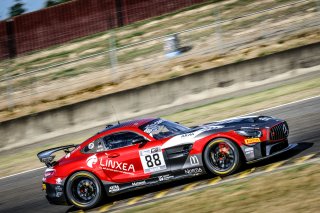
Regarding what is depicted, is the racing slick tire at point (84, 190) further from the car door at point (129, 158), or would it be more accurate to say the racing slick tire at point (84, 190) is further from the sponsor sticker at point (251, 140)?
the sponsor sticker at point (251, 140)

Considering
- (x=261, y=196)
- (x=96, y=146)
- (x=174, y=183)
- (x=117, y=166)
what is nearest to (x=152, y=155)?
(x=117, y=166)

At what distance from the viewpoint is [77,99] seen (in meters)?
20.8

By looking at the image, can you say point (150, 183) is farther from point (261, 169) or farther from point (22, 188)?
point (22, 188)

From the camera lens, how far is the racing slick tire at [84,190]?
10266 millimetres

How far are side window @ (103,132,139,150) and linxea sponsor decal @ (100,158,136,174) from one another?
0.28 metres

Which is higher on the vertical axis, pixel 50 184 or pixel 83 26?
pixel 83 26

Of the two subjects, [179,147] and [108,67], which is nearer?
[179,147]

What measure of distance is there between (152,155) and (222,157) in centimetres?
124

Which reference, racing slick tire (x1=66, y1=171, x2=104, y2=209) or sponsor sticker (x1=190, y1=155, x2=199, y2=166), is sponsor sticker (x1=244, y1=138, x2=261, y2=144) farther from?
racing slick tire (x1=66, y1=171, x2=104, y2=209)

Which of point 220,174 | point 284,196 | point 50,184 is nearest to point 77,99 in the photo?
point 50,184

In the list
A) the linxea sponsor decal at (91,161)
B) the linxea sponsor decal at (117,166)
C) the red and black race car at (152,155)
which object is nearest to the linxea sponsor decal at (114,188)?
the red and black race car at (152,155)

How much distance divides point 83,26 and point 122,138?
65.7 feet

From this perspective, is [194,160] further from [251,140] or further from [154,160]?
[251,140]

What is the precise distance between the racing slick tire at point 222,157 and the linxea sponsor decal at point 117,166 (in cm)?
138
